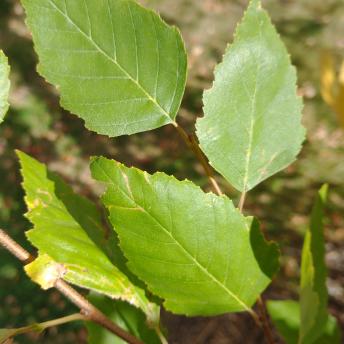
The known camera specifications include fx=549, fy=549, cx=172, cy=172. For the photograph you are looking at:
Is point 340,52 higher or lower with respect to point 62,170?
higher

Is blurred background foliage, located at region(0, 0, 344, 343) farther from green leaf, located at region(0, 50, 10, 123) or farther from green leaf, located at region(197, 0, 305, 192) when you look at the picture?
green leaf, located at region(0, 50, 10, 123)


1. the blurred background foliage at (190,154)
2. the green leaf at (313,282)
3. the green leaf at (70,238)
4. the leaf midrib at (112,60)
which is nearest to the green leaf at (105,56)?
the leaf midrib at (112,60)

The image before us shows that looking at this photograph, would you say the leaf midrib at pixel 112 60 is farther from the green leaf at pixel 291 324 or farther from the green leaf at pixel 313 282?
the green leaf at pixel 291 324

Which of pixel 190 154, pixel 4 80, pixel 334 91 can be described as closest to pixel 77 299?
pixel 4 80

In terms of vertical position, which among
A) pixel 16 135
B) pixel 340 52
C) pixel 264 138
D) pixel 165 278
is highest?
pixel 264 138

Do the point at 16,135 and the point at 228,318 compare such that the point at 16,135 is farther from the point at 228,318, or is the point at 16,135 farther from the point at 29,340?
the point at 228,318

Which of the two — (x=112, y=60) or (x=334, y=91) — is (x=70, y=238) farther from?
(x=334, y=91)

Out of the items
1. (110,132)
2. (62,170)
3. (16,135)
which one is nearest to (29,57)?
(16,135)
